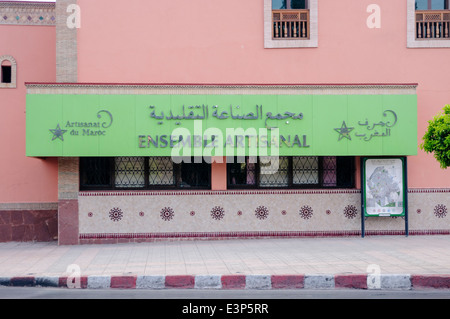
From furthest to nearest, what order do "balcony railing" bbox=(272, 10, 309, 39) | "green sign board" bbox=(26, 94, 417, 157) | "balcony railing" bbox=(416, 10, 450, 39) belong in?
"balcony railing" bbox=(416, 10, 450, 39) → "balcony railing" bbox=(272, 10, 309, 39) → "green sign board" bbox=(26, 94, 417, 157)

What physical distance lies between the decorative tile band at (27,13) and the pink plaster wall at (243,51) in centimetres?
181

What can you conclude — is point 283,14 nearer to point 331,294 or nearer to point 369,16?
point 369,16

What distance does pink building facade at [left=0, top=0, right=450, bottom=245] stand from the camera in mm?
10867

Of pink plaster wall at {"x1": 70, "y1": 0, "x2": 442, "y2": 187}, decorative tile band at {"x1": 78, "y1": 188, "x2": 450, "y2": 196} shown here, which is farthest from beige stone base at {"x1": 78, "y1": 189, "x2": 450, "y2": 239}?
pink plaster wall at {"x1": 70, "y1": 0, "x2": 442, "y2": 187}

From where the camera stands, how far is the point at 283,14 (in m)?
11.8

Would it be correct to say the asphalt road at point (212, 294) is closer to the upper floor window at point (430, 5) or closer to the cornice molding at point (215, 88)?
the cornice molding at point (215, 88)

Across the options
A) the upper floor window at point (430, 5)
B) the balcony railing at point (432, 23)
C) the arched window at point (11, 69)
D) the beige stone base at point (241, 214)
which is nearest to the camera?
the beige stone base at point (241, 214)

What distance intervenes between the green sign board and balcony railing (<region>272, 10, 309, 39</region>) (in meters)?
1.78

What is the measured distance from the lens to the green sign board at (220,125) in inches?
422

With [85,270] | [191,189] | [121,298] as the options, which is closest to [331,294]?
[121,298]

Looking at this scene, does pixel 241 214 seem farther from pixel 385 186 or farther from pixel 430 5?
pixel 430 5

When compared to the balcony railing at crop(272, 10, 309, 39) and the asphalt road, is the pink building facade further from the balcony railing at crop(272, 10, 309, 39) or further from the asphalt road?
the asphalt road

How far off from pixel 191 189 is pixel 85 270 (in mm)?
3845

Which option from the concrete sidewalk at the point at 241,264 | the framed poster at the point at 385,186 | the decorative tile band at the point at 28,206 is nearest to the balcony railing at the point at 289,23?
the framed poster at the point at 385,186
